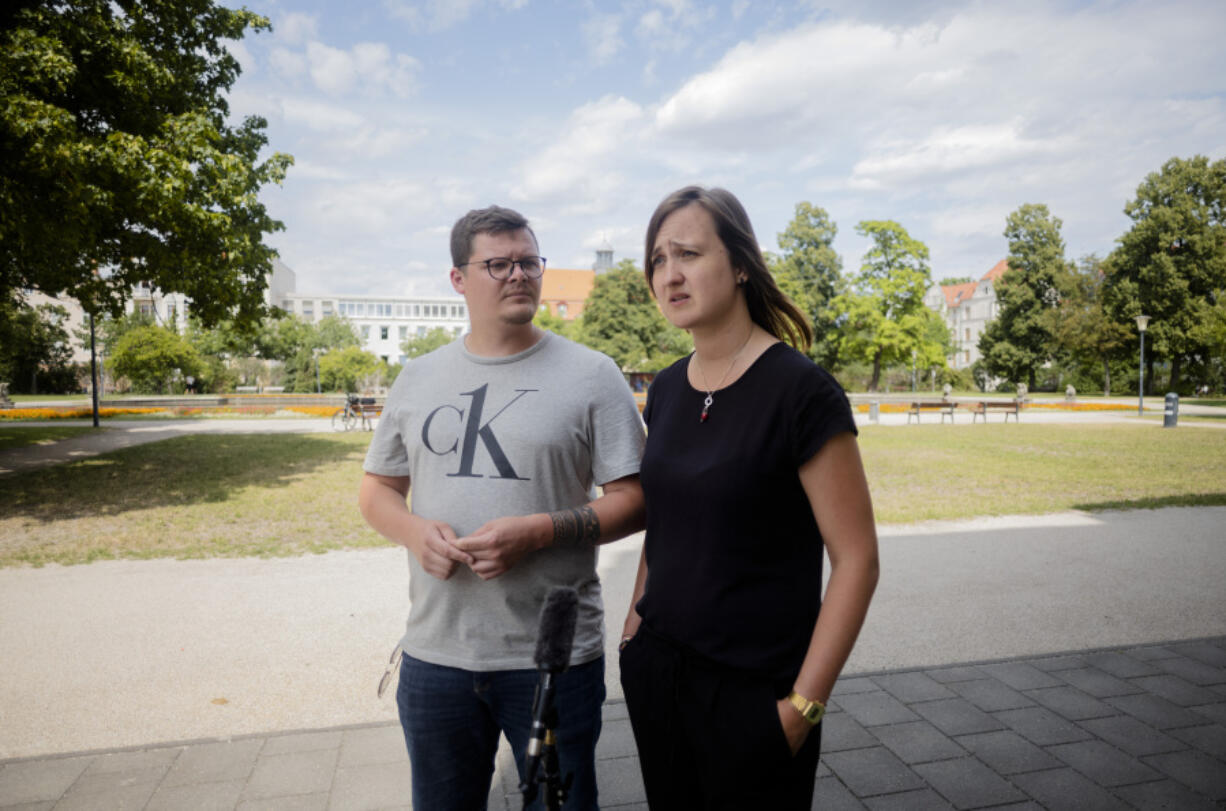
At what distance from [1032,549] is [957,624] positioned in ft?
9.50

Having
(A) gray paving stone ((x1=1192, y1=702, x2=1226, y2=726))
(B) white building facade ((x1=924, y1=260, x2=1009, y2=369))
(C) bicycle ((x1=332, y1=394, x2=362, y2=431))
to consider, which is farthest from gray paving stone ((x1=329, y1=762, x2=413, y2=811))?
(B) white building facade ((x1=924, y1=260, x2=1009, y2=369))

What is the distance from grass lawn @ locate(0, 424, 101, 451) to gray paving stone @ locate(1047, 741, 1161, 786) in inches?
846

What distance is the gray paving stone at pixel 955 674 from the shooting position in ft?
14.9

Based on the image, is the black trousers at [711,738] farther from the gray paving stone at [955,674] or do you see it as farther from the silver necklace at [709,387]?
the gray paving stone at [955,674]

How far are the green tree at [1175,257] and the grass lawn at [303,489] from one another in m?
34.5

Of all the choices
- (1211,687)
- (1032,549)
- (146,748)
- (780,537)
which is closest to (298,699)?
(146,748)

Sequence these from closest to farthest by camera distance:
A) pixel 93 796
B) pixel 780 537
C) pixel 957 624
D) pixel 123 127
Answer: pixel 780 537 < pixel 93 796 < pixel 957 624 < pixel 123 127

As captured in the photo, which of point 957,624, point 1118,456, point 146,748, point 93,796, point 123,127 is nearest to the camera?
point 93,796

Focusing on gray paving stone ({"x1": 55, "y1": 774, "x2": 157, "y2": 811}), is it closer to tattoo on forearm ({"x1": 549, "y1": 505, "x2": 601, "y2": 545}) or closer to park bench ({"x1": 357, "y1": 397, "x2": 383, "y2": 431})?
tattoo on forearm ({"x1": 549, "y1": 505, "x2": 601, "y2": 545})

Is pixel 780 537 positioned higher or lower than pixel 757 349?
lower

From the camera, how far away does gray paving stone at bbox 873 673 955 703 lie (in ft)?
14.0

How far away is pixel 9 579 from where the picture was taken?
682 cm

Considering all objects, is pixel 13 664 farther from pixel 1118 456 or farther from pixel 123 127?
pixel 1118 456

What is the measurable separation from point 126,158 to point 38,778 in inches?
345
